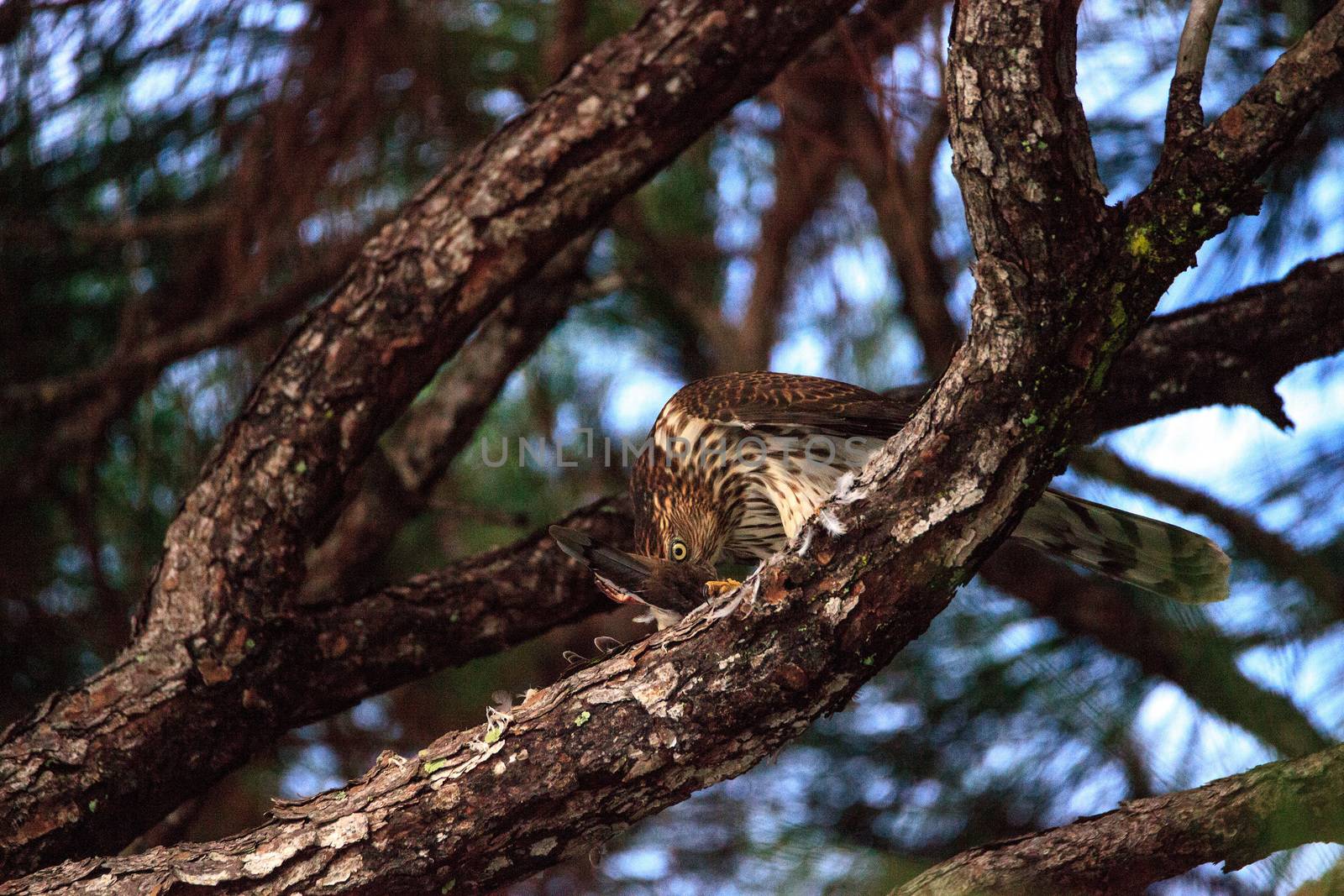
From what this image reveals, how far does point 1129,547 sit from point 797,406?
0.82 metres

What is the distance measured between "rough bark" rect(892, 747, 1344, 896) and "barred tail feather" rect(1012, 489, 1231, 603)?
2.06 feet

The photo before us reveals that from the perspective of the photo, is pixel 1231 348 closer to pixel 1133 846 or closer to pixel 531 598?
pixel 1133 846

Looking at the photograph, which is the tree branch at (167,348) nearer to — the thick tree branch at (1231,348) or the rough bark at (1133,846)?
the thick tree branch at (1231,348)

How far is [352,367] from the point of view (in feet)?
9.07

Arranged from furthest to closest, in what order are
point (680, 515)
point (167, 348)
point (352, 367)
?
point (167, 348), point (680, 515), point (352, 367)

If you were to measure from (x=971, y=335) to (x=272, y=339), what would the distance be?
8.91ft

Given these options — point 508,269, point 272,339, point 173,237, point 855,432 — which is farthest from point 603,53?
point 173,237

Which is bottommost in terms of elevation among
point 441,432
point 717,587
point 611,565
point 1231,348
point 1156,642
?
point 1156,642

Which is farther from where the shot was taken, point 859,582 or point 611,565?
point 611,565

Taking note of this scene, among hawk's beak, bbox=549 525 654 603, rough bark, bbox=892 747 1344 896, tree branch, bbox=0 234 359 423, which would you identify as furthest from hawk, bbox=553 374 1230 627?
tree branch, bbox=0 234 359 423

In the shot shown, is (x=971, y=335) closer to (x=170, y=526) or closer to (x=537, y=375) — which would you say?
(x=170, y=526)

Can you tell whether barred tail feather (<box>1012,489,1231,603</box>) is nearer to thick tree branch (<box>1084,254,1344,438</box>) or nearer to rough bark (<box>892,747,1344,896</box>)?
thick tree branch (<box>1084,254,1344,438</box>)

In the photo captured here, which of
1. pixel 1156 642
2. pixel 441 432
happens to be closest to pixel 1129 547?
pixel 1156 642

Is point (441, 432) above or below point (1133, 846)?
above
